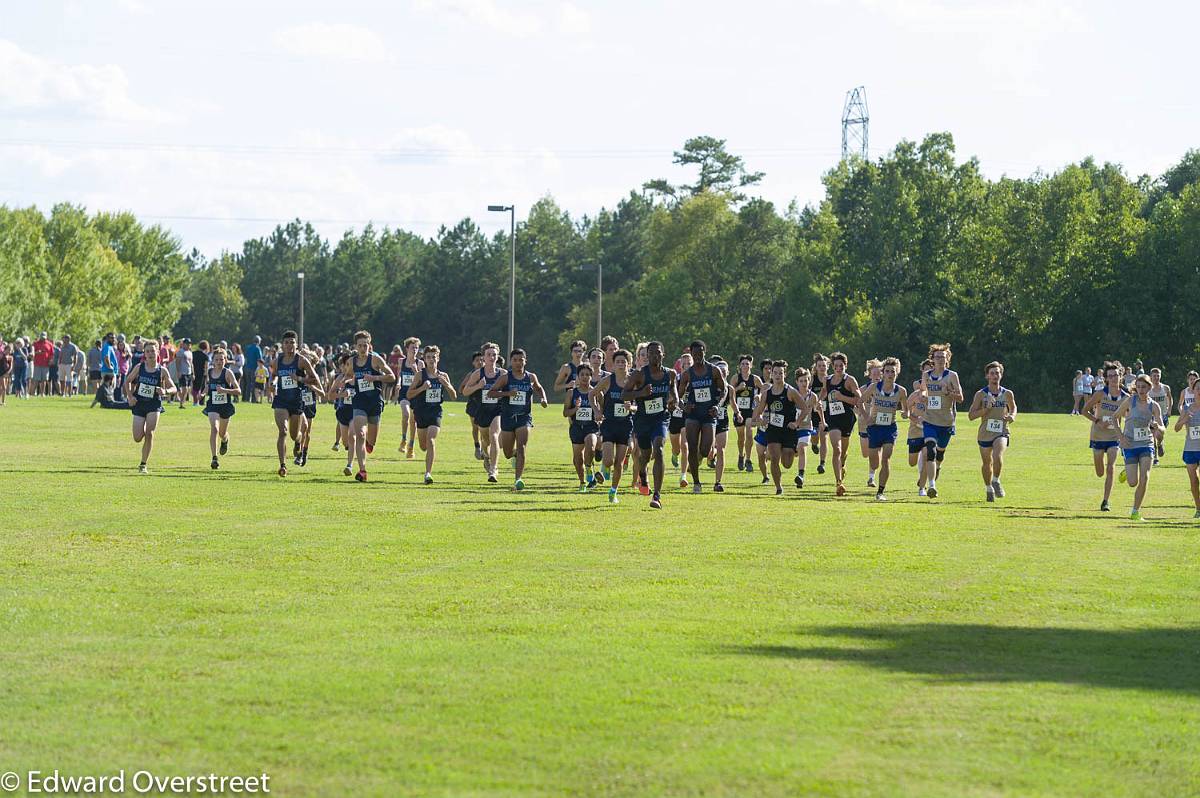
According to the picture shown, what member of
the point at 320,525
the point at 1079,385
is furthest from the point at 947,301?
the point at 320,525

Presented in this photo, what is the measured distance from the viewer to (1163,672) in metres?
9.60

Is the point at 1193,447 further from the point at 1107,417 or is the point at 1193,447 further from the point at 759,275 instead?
the point at 759,275

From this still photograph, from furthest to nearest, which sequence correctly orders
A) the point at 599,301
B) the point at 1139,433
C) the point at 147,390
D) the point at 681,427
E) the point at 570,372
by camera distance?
the point at 599,301 → the point at 681,427 → the point at 570,372 → the point at 147,390 → the point at 1139,433

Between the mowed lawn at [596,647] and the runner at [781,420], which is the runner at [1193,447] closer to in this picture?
the mowed lawn at [596,647]

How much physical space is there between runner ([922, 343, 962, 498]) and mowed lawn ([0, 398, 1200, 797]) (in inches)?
117

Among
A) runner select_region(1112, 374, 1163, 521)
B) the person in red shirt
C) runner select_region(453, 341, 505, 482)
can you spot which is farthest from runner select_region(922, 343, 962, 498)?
the person in red shirt

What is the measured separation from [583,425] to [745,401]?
561 centimetres

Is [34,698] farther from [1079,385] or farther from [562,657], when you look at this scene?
[1079,385]

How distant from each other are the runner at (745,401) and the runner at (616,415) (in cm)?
428

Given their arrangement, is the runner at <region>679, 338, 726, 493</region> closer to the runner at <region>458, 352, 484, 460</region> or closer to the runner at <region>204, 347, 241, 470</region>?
the runner at <region>458, 352, 484, 460</region>

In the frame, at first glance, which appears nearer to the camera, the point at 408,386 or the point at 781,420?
the point at 781,420

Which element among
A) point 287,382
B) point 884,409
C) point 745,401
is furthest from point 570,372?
point 745,401

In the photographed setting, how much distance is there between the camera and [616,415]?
21.1m

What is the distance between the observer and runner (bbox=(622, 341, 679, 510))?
64.6 feet
